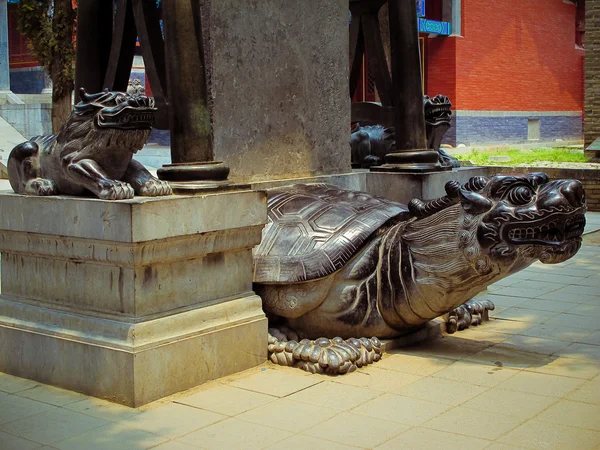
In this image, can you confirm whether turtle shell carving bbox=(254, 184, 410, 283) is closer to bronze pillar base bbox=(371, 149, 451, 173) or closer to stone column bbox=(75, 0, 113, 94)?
bronze pillar base bbox=(371, 149, 451, 173)

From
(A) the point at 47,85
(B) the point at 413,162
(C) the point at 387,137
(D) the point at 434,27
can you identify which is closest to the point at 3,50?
(A) the point at 47,85

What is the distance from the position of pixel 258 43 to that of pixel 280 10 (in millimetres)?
332

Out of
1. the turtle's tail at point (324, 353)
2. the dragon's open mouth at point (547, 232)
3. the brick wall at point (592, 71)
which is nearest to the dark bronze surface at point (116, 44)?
the turtle's tail at point (324, 353)

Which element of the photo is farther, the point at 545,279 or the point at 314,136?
the point at 545,279

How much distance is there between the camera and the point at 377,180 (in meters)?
7.22

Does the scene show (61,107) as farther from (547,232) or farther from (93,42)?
(547,232)

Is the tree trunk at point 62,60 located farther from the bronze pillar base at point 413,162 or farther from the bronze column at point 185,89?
the bronze column at point 185,89

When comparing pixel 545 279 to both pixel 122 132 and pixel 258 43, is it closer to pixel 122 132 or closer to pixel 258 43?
pixel 258 43

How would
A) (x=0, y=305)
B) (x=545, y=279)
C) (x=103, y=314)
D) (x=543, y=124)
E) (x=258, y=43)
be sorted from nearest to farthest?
(x=103, y=314) → (x=0, y=305) → (x=258, y=43) → (x=545, y=279) → (x=543, y=124)

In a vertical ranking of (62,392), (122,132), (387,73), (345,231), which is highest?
(387,73)

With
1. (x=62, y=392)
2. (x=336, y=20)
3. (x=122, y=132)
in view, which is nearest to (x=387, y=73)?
(x=336, y=20)

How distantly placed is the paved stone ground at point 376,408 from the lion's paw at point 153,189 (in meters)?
Answer: 1.05

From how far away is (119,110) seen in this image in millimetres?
4715

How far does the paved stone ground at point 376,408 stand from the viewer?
396 centimetres
